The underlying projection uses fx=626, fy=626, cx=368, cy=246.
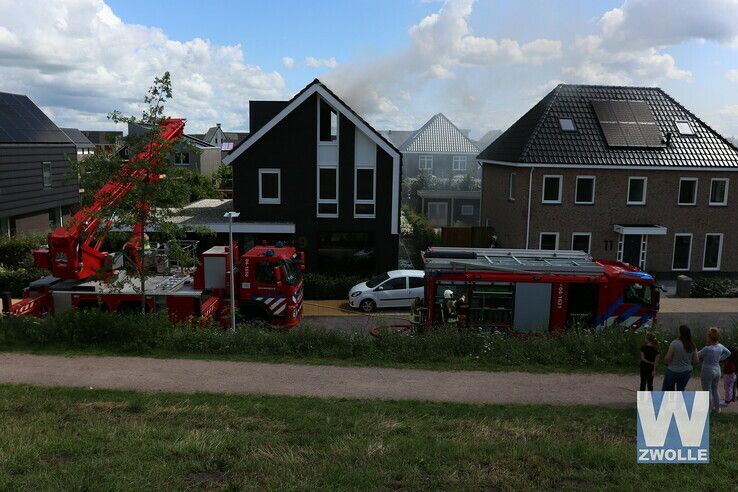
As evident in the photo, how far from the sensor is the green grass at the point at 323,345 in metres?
12.5

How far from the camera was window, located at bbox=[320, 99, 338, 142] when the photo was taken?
22.9m

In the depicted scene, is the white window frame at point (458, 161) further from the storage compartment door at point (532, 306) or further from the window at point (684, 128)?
the storage compartment door at point (532, 306)

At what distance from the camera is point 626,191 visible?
24.6 m

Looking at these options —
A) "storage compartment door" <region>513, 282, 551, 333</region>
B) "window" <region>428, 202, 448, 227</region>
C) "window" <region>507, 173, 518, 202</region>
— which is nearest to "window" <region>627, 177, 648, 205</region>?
"window" <region>507, 173, 518, 202</region>

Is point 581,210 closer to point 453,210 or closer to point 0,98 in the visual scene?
point 453,210

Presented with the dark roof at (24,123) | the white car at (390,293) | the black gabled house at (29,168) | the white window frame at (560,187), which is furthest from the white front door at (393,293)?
the dark roof at (24,123)

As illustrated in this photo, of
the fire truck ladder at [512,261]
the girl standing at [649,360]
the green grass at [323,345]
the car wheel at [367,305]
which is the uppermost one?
the fire truck ladder at [512,261]

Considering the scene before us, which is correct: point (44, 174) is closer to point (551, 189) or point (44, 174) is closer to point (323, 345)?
point (323, 345)

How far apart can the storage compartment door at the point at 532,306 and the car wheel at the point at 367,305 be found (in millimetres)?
5985

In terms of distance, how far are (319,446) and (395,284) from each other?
12.4 metres

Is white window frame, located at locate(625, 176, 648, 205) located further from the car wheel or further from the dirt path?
the dirt path

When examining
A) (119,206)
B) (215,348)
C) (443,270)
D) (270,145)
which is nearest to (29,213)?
(270,145)

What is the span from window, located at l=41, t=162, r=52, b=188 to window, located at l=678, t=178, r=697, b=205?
28393mm

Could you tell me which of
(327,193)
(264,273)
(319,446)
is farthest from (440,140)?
(319,446)
